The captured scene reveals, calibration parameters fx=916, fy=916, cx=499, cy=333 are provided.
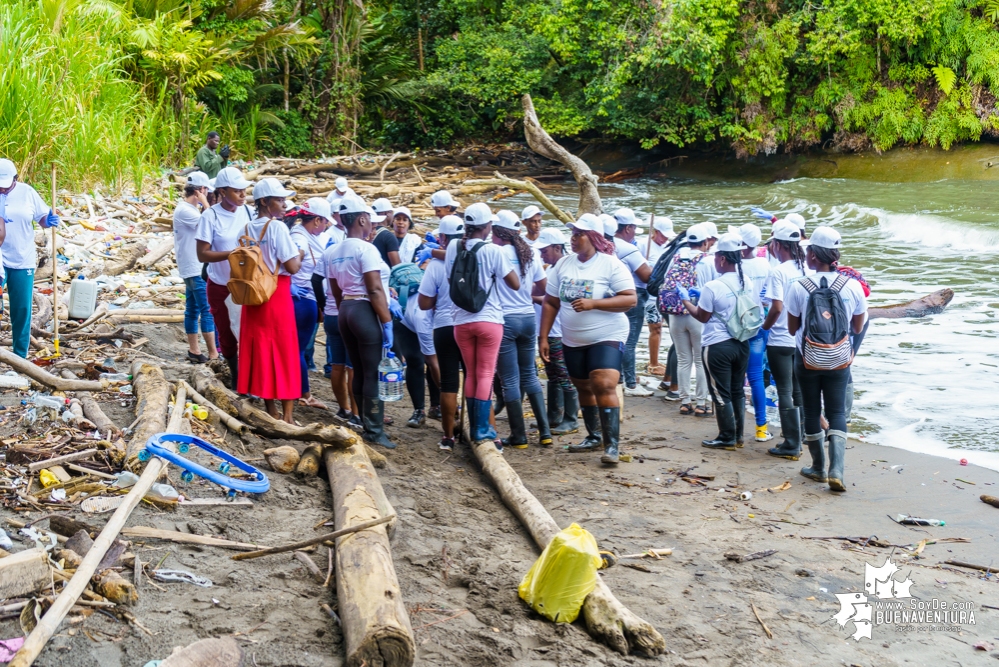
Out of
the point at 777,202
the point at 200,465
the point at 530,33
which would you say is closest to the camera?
the point at 200,465

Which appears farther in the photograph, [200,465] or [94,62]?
[94,62]

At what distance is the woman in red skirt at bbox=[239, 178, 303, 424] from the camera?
660 cm

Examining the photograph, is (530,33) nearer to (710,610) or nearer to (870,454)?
(870,454)

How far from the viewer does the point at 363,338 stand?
7.20 meters

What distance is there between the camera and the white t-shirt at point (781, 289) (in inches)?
298

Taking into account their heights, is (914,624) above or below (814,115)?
below

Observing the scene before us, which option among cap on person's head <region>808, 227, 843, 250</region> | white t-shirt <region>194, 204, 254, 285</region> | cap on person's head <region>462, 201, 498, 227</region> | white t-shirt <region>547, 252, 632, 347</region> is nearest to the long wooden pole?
white t-shirt <region>194, 204, 254, 285</region>

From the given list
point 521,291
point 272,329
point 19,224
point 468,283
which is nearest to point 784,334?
point 521,291

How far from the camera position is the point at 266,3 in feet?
83.4

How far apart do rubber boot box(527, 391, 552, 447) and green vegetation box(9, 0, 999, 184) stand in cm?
1261

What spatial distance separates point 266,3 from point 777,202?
588 inches

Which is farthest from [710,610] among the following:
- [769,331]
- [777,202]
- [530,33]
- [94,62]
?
[530,33]

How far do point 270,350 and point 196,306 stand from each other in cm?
219

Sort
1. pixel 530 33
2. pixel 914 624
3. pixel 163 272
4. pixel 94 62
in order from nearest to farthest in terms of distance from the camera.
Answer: pixel 914 624, pixel 163 272, pixel 94 62, pixel 530 33
